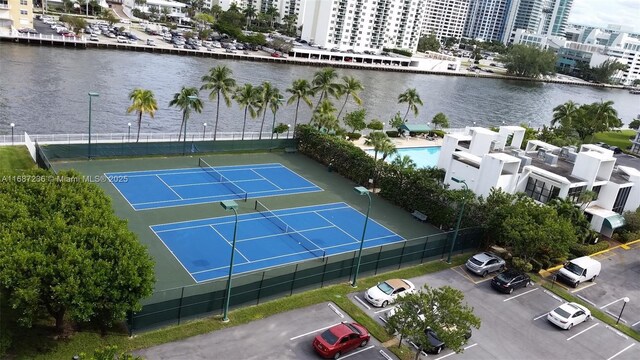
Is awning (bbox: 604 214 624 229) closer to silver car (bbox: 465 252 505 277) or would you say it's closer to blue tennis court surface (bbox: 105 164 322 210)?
silver car (bbox: 465 252 505 277)

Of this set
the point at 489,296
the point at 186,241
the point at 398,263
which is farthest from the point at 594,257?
the point at 186,241

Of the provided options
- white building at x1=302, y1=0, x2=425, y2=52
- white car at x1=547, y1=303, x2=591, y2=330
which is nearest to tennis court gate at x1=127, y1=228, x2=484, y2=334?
white car at x1=547, y1=303, x2=591, y2=330

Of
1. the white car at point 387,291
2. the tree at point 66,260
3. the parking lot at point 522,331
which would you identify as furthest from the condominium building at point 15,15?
the parking lot at point 522,331

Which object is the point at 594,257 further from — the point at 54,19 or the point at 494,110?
the point at 54,19

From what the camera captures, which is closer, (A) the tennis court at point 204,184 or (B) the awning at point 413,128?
(A) the tennis court at point 204,184

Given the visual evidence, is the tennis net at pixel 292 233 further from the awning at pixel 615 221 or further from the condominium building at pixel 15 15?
the condominium building at pixel 15 15

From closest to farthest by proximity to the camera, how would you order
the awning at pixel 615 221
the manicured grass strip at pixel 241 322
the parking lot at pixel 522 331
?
the manicured grass strip at pixel 241 322
the parking lot at pixel 522 331
the awning at pixel 615 221

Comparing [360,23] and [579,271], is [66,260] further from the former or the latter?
[360,23]
